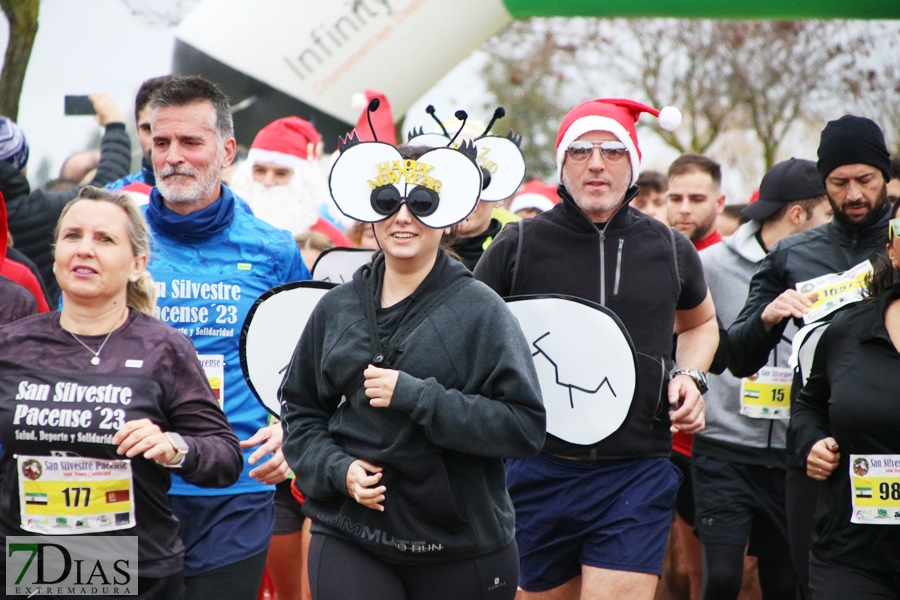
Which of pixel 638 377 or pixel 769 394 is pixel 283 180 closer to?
pixel 769 394

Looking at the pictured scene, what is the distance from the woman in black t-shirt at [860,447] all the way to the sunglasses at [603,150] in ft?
3.46

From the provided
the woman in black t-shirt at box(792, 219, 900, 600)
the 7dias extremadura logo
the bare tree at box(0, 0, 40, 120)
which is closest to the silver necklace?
the 7dias extremadura logo

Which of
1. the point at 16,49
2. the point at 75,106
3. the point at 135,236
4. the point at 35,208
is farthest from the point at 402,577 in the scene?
the point at 16,49

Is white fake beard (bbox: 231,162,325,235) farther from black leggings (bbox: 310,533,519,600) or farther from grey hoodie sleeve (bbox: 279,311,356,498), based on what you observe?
black leggings (bbox: 310,533,519,600)

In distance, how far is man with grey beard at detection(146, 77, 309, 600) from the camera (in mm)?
4023

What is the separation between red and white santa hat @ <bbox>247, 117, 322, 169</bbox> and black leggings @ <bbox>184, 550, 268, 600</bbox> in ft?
15.5

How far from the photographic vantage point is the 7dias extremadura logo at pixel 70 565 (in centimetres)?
342

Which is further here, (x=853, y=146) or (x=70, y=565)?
(x=853, y=146)

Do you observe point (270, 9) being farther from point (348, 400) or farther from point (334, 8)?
point (348, 400)

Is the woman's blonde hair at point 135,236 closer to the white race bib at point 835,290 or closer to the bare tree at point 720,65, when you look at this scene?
the white race bib at point 835,290

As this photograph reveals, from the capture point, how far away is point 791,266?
5.16 meters

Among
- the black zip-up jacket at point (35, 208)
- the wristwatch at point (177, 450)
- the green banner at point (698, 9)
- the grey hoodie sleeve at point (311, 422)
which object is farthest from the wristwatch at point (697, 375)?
the green banner at point (698, 9)

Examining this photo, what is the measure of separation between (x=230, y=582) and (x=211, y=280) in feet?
3.59

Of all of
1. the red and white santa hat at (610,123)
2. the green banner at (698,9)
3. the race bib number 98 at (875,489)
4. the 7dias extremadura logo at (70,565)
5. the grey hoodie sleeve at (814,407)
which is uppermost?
the green banner at (698,9)
